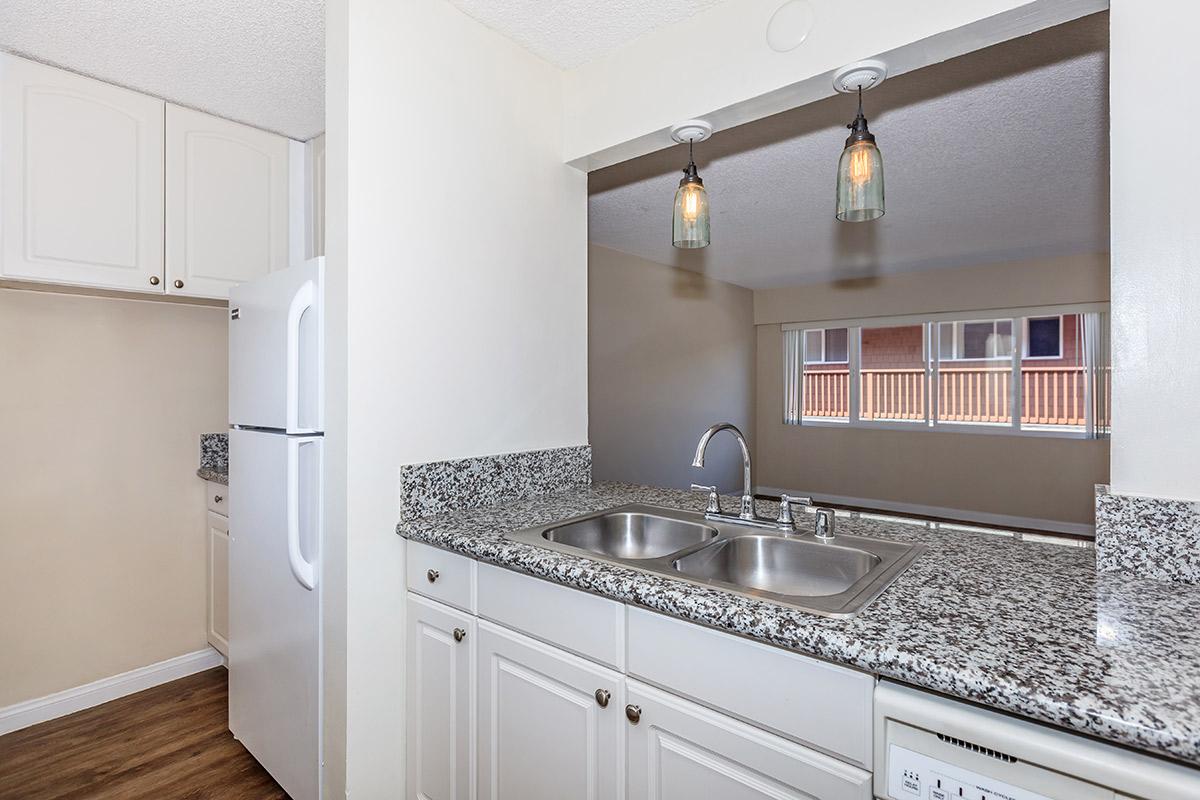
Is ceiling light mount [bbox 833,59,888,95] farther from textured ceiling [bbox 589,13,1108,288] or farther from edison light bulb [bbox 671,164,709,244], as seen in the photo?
textured ceiling [bbox 589,13,1108,288]

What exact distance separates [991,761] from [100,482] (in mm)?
3110

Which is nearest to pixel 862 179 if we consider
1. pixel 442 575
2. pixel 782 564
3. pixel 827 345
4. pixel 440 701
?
pixel 782 564

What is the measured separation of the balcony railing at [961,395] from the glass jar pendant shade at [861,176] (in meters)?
5.37

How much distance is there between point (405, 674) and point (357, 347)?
931mm

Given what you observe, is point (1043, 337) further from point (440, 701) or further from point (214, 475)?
point (214, 475)

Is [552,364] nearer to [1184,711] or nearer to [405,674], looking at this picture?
[405,674]

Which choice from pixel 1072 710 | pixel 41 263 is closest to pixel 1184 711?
pixel 1072 710

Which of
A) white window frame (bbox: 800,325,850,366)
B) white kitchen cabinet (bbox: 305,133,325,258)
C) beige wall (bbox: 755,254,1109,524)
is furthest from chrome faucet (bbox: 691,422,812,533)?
white window frame (bbox: 800,325,850,366)

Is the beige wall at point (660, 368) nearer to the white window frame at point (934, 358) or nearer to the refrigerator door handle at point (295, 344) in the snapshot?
the white window frame at point (934, 358)

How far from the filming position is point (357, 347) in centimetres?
154

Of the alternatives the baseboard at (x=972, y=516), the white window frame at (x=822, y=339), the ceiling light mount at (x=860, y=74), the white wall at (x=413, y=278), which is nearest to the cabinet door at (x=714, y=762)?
the white wall at (x=413, y=278)

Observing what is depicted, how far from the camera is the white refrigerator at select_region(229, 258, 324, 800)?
64.9 inches

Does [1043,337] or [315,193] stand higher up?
[315,193]

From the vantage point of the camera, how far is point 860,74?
1482 millimetres
